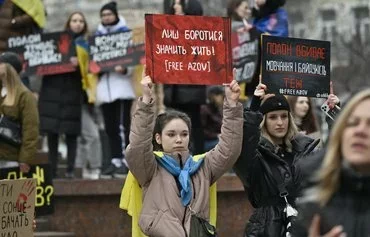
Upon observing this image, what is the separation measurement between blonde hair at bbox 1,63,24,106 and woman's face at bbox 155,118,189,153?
10.7 feet

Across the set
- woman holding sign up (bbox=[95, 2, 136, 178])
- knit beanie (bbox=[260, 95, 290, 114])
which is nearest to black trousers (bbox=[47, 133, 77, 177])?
woman holding sign up (bbox=[95, 2, 136, 178])

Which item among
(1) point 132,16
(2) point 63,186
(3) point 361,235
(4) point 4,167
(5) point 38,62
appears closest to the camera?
(3) point 361,235

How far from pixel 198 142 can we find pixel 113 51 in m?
1.30

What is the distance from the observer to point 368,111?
658 cm

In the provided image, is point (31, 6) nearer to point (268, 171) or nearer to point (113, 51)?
point (113, 51)

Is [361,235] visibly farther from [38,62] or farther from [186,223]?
[38,62]

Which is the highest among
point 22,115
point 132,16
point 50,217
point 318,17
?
point 318,17

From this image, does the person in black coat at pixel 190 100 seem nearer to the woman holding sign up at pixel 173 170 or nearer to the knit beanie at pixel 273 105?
the knit beanie at pixel 273 105

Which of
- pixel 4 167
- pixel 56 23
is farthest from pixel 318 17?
pixel 4 167

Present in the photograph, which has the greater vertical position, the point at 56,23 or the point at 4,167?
the point at 56,23

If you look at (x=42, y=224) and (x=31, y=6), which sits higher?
(x=31, y=6)

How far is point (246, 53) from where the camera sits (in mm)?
15523

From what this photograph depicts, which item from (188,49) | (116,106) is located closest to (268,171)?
(188,49)

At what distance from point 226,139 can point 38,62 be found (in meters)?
5.93
